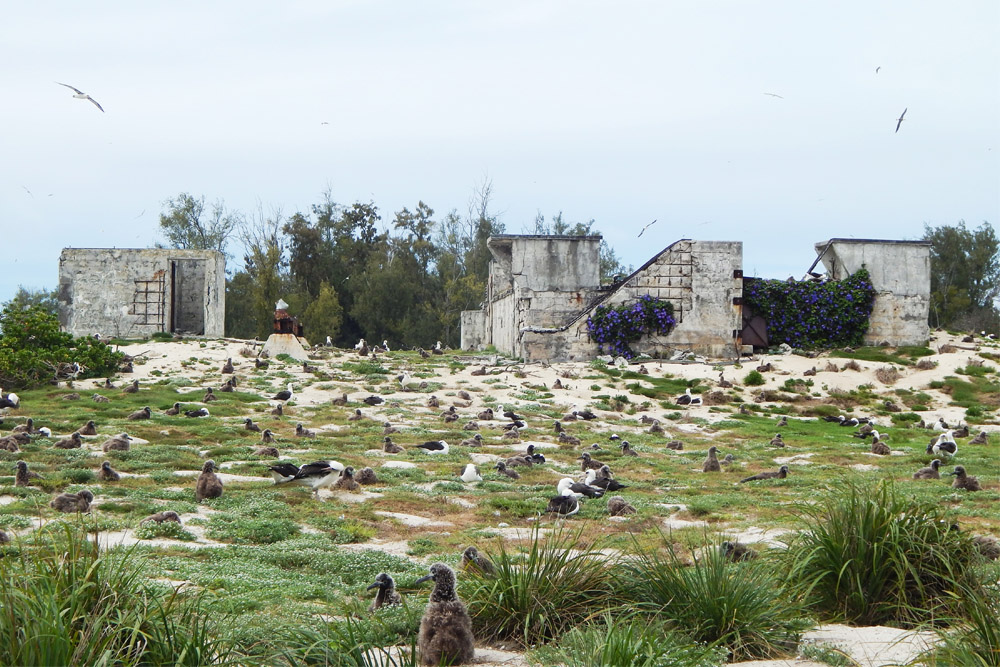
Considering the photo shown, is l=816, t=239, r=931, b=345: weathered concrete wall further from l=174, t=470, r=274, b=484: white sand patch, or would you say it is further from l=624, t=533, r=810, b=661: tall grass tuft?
l=624, t=533, r=810, b=661: tall grass tuft

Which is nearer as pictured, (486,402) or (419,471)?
(419,471)

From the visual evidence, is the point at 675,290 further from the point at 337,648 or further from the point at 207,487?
the point at 337,648

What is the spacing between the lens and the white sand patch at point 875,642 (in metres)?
5.53

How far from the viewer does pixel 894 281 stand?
35.2m

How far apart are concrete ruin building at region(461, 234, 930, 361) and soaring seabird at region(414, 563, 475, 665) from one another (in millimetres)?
26654

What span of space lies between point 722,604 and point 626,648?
125 cm

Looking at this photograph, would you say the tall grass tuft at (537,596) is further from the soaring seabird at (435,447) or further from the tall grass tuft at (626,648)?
the soaring seabird at (435,447)

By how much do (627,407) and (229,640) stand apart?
773 inches

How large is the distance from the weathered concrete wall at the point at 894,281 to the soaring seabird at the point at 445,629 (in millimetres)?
32082

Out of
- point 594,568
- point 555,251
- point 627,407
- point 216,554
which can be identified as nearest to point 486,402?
point 627,407

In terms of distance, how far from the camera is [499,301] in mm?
40750

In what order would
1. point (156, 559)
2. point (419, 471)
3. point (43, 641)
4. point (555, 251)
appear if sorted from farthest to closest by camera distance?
point (555, 251) < point (419, 471) < point (156, 559) < point (43, 641)

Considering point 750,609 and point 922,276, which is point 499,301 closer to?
point 922,276

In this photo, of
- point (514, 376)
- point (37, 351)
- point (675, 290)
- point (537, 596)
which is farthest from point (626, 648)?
point (675, 290)
